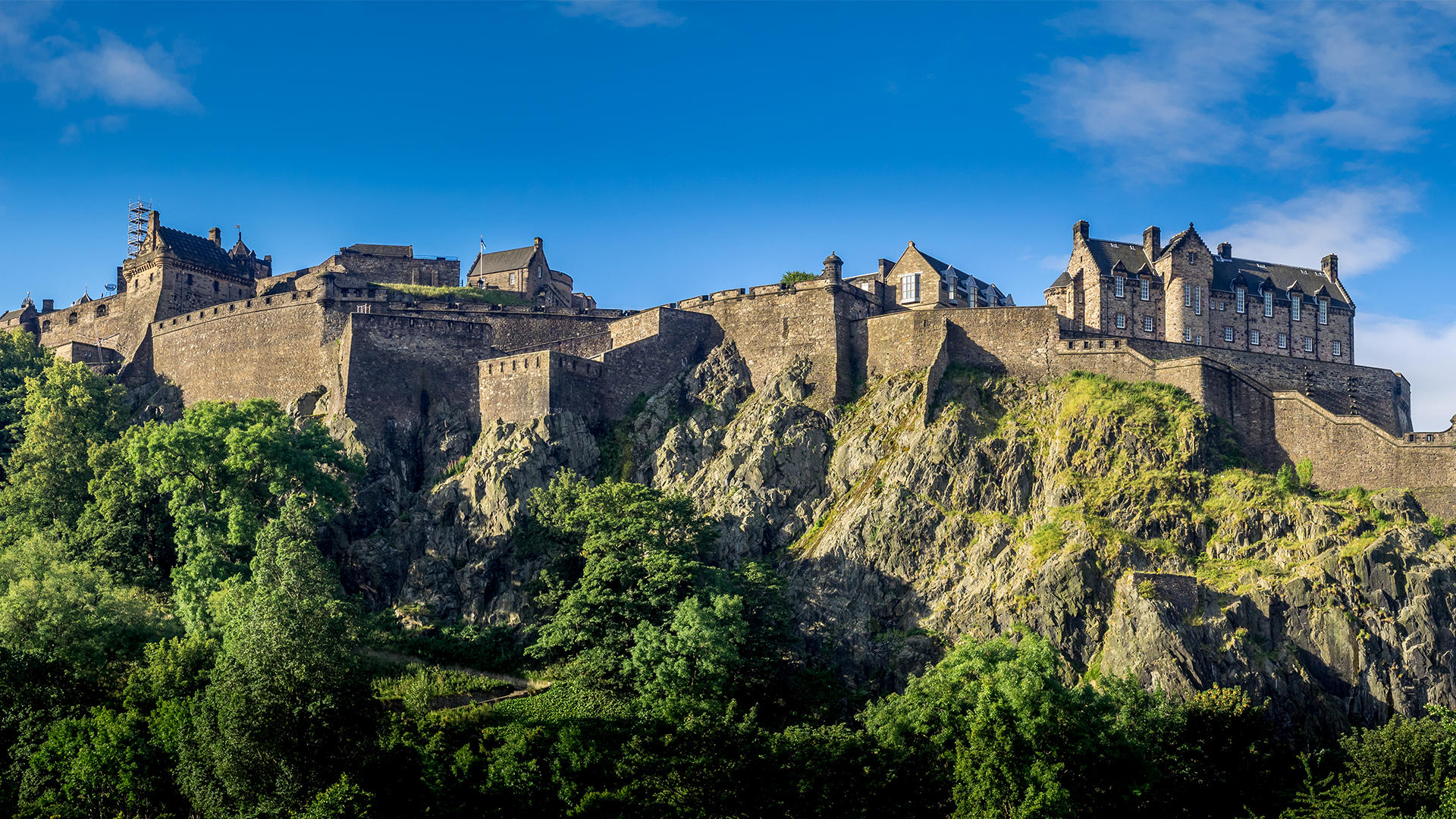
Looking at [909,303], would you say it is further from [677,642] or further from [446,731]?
[446,731]

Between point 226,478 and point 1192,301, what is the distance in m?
50.4

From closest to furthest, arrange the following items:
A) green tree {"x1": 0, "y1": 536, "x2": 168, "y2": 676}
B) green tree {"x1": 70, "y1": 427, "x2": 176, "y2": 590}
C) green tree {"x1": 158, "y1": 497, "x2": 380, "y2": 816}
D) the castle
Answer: green tree {"x1": 158, "y1": 497, "x2": 380, "y2": 816}
green tree {"x1": 0, "y1": 536, "x2": 168, "y2": 676}
green tree {"x1": 70, "y1": 427, "x2": 176, "y2": 590}
the castle

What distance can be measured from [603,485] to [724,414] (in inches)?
445

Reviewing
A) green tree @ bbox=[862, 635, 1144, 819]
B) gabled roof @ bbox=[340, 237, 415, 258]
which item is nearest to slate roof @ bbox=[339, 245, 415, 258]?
gabled roof @ bbox=[340, 237, 415, 258]

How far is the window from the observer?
85000mm

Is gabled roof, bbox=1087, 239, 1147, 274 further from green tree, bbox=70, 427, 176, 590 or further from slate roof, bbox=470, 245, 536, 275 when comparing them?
green tree, bbox=70, 427, 176, 590

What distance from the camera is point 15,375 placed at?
82.1 meters

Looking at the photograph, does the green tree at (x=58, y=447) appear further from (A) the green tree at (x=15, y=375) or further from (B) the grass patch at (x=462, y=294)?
(B) the grass patch at (x=462, y=294)

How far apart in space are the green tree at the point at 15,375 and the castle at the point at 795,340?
8.87 feet

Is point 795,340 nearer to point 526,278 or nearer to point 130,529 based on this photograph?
point 526,278

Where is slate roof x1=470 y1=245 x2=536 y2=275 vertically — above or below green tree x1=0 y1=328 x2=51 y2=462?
above

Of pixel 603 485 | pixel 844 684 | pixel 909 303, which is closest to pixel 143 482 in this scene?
pixel 603 485

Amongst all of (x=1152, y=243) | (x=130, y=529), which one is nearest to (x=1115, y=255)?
(x=1152, y=243)

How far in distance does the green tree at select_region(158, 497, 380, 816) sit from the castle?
2130 cm
